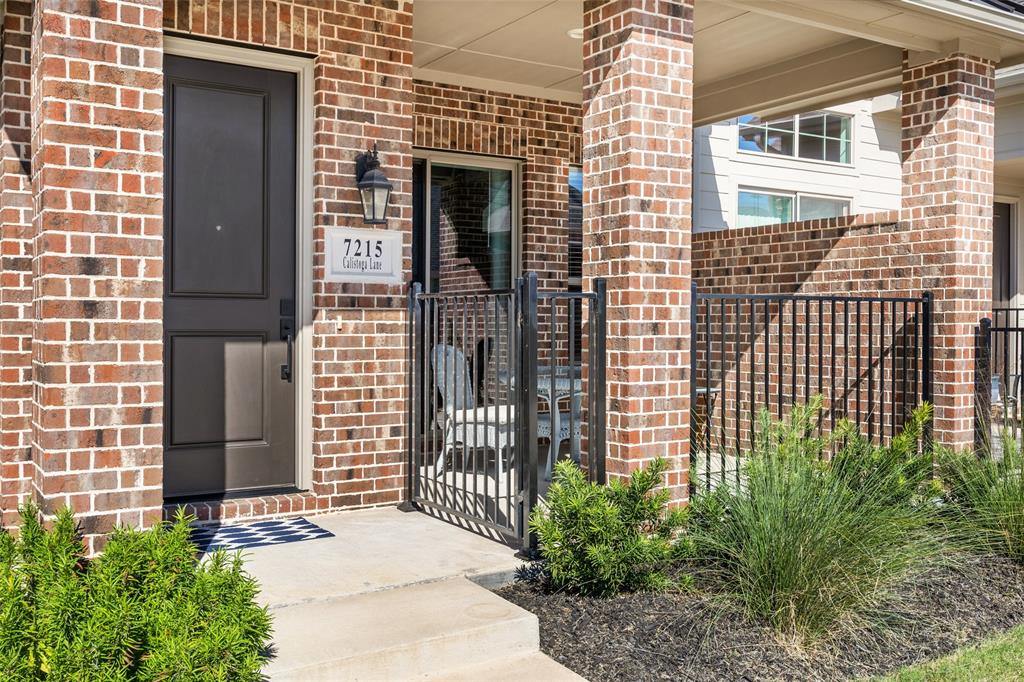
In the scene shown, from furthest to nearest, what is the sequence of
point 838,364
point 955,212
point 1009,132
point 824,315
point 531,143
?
→ point 1009,132
point 531,143
point 824,315
point 838,364
point 955,212

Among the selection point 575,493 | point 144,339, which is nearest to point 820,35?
point 575,493

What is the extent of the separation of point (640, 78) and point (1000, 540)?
2986mm

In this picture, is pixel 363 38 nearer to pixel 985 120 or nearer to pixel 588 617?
pixel 588 617

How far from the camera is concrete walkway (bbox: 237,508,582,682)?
3.18 m

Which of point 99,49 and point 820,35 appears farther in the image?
point 820,35

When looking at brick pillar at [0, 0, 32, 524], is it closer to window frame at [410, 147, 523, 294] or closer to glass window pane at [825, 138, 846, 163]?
window frame at [410, 147, 523, 294]

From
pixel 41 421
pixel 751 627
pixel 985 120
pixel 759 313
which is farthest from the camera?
pixel 759 313

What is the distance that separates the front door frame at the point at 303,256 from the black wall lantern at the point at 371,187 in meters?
0.29

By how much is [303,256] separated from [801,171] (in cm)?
757

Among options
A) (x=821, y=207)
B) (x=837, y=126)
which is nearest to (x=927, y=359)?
(x=821, y=207)

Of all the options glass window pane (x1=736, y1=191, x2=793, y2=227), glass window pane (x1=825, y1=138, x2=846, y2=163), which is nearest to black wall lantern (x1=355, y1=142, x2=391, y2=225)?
glass window pane (x1=736, y1=191, x2=793, y2=227)

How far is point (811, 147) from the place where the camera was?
440 inches

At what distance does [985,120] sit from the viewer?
20.5 ft

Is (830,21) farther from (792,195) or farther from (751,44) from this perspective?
(792,195)
